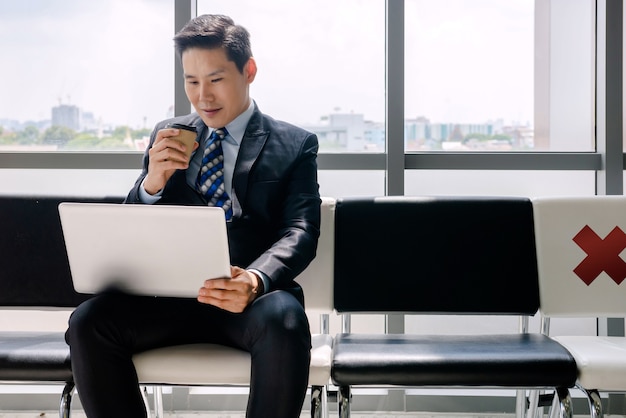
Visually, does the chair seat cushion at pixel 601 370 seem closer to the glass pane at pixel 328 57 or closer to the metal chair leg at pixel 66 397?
the glass pane at pixel 328 57

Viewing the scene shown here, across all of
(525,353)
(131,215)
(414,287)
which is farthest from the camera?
(414,287)

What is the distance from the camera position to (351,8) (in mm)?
2762

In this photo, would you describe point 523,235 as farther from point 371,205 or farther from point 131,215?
point 131,215

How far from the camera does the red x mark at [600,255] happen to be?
2.22 m

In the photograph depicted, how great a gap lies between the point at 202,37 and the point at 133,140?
3.18 ft

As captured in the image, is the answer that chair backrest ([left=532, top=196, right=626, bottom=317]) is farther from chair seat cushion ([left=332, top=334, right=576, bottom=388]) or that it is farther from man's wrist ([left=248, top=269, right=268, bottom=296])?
man's wrist ([left=248, top=269, right=268, bottom=296])

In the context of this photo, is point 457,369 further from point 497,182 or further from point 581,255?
point 497,182

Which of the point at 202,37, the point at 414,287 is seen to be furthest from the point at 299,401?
the point at 202,37

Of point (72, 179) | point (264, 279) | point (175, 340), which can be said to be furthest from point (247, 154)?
point (72, 179)

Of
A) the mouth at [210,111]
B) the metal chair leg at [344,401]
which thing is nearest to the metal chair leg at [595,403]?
the metal chair leg at [344,401]

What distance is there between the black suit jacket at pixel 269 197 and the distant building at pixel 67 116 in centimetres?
91

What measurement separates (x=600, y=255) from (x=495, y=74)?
90cm

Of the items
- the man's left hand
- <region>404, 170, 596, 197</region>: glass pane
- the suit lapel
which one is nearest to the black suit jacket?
the suit lapel

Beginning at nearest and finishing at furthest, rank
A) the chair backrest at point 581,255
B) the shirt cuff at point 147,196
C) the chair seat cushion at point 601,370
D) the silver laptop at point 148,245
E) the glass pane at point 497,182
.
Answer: the silver laptop at point 148,245, the chair seat cushion at point 601,370, the shirt cuff at point 147,196, the chair backrest at point 581,255, the glass pane at point 497,182
